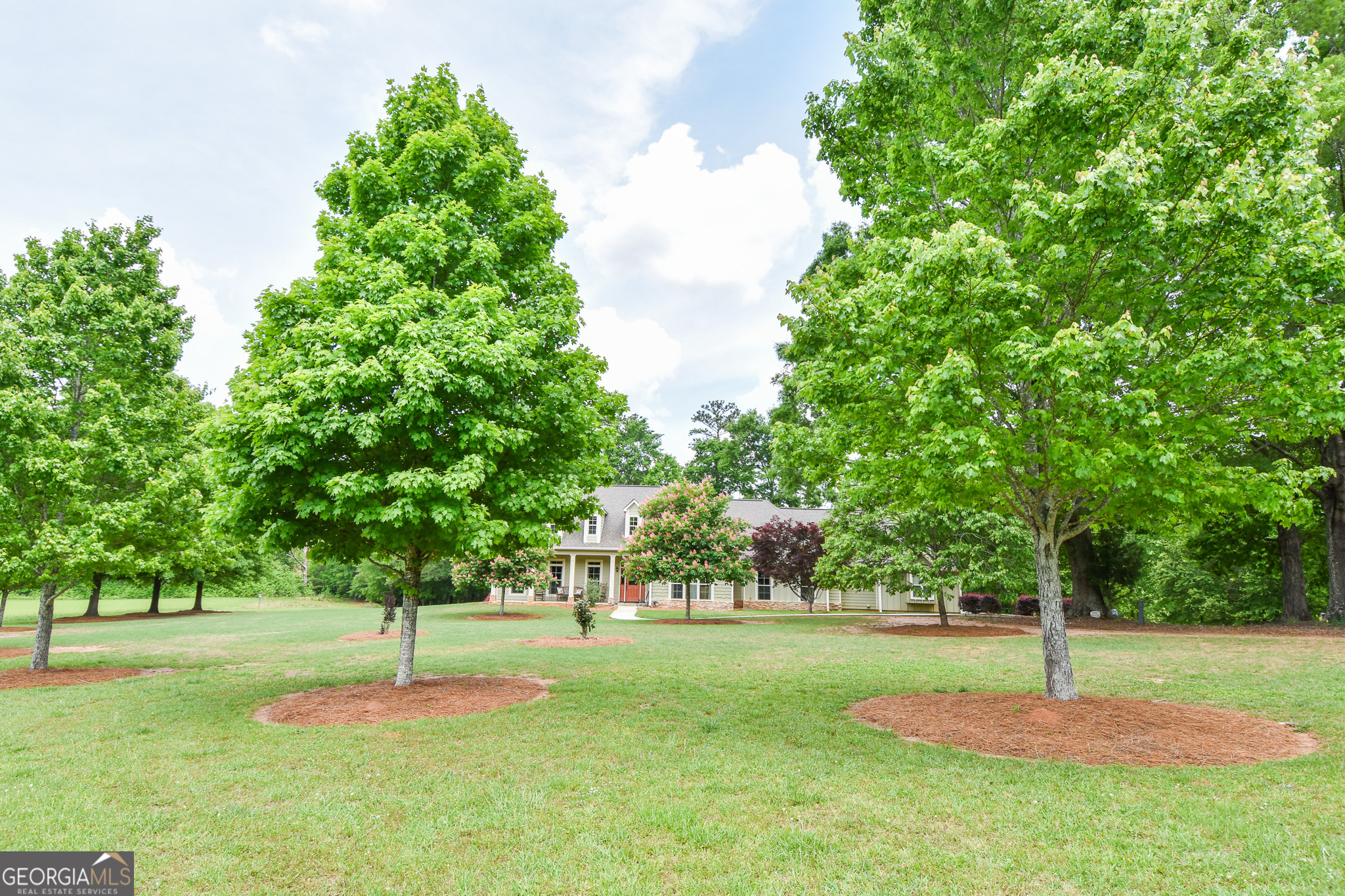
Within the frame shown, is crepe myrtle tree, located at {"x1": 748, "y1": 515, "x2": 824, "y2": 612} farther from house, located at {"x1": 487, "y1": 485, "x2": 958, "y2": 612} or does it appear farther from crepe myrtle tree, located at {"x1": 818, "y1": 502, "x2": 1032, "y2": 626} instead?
house, located at {"x1": 487, "y1": 485, "x2": 958, "y2": 612}

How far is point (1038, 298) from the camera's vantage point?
7082 millimetres

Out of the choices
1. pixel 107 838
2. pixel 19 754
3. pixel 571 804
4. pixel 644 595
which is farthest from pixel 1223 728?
pixel 644 595

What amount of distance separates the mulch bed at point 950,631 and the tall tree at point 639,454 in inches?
1441

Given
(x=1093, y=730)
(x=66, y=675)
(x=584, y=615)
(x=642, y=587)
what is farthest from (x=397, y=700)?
(x=642, y=587)

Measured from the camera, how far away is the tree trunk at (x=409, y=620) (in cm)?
988

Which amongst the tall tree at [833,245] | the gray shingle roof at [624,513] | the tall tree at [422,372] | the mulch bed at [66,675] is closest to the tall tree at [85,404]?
the mulch bed at [66,675]

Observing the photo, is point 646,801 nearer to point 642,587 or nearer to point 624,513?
point 642,587

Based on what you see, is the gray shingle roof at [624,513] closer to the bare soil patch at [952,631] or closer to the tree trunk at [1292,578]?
the bare soil patch at [952,631]

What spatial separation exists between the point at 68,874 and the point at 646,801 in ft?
12.0

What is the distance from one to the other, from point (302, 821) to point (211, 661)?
1205cm

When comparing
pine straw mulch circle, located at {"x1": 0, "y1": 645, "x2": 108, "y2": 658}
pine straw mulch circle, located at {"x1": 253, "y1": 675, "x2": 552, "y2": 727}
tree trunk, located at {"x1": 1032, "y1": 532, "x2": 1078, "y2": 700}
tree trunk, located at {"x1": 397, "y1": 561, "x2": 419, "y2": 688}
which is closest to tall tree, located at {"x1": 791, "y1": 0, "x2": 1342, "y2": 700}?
tree trunk, located at {"x1": 1032, "y1": 532, "x2": 1078, "y2": 700}

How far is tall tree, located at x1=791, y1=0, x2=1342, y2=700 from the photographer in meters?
5.89

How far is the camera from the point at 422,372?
7383 millimetres

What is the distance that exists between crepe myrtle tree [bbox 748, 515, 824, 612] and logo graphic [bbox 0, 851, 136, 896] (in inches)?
980
